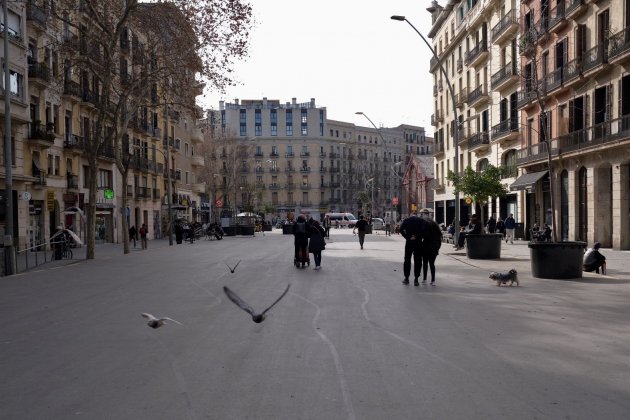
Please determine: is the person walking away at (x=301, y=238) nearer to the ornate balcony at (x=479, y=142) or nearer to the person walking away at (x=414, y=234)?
the person walking away at (x=414, y=234)

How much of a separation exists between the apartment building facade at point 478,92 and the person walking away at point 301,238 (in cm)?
1399

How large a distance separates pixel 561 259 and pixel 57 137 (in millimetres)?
30307

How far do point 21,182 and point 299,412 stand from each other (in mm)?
30635

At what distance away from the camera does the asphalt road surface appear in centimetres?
487

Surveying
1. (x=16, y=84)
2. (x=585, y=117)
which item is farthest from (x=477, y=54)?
(x=16, y=84)

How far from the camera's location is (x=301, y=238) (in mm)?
18094

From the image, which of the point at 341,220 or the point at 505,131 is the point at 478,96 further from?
the point at 341,220

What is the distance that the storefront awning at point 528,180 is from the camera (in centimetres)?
3251

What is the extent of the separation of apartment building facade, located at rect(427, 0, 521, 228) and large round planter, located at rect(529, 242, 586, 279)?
51.9 ft

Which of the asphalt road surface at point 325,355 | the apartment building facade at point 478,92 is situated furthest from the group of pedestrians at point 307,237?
the apartment building facade at point 478,92

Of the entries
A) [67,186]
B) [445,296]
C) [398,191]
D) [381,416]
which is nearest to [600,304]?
[445,296]

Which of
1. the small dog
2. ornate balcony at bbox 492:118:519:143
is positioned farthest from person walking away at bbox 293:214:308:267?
ornate balcony at bbox 492:118:519:143

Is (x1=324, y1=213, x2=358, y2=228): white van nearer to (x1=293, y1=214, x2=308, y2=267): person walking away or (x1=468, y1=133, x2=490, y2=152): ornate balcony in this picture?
(x1=468, y1=133, x2=490, y2=152): ornate balcony

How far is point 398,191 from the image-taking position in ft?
405
